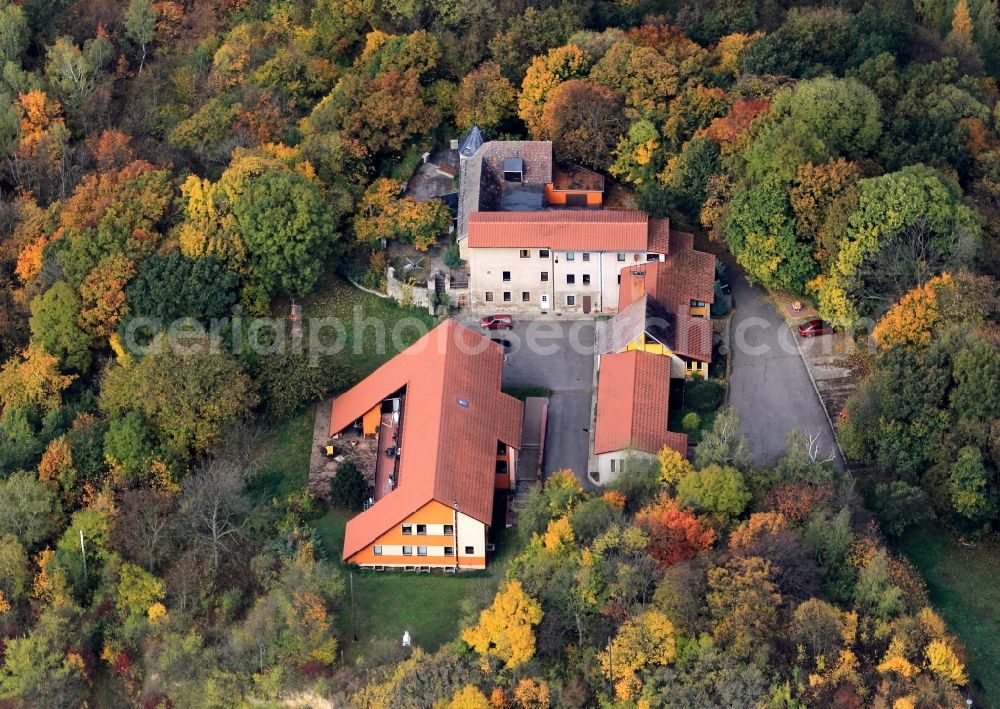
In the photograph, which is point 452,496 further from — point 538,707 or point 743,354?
point 743,354

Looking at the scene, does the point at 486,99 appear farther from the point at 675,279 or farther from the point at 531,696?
the point at 531,696

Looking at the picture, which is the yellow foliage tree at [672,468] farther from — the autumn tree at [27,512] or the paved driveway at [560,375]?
the autumn tree at [27,512]

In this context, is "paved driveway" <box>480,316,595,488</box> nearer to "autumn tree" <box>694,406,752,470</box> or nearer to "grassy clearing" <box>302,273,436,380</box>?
"grassy clearing" <box>302,273,436,380</box>

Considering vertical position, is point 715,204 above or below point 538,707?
above

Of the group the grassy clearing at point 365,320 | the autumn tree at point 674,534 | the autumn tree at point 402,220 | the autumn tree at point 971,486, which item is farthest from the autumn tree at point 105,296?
the autumn tree at point 971,486

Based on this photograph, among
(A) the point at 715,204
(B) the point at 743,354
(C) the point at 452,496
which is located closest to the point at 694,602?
(C) the point at 452,496

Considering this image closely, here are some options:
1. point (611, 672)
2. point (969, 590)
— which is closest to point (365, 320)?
point (611, 672)

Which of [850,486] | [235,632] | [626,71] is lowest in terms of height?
[235,632]
